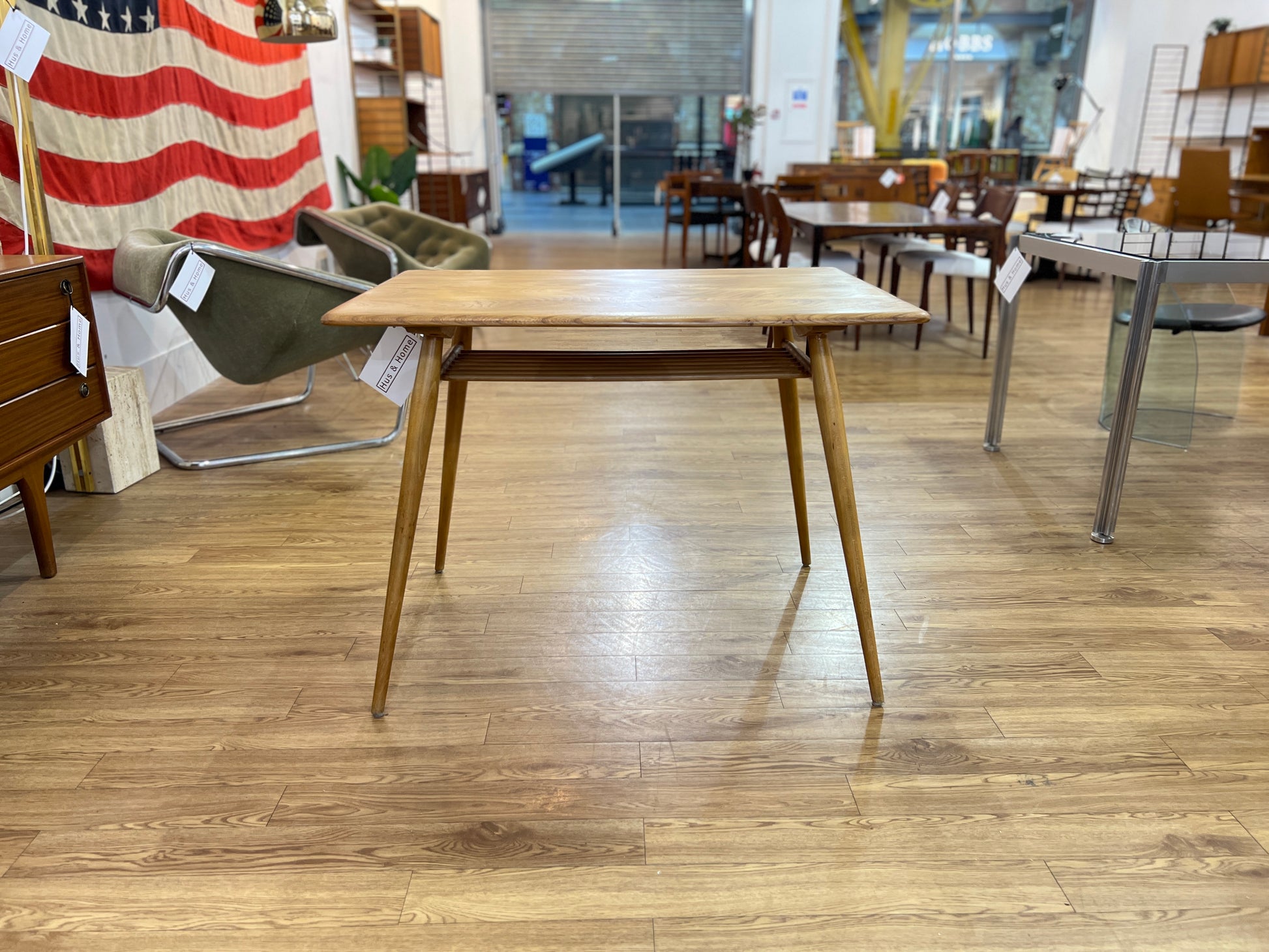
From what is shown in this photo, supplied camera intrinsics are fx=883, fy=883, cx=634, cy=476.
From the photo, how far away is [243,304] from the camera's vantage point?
→ 2709mm

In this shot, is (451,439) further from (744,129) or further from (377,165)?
A: (744,129)

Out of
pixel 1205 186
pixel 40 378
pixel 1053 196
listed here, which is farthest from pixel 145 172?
pixel 1205 186

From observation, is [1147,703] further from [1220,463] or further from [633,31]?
[633,31]

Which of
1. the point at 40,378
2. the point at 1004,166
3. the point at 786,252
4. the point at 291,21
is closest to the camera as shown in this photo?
the point at 40,378

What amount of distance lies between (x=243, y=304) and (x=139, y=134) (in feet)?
3.72

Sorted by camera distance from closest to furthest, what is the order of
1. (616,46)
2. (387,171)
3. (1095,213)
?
1. (387,171)
2. (1095,213)
3. (616,46)

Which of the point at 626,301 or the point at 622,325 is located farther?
the point at 626,301

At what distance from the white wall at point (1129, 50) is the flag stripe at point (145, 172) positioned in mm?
10008

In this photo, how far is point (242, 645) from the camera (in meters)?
1.92

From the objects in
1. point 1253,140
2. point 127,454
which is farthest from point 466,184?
point 1253,140

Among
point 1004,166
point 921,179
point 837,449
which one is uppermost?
point 1004,166

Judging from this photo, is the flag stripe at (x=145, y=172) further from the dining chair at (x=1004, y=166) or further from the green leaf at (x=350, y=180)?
the dining chair at (x=1004, y=166)

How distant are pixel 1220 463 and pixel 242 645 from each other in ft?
10.1

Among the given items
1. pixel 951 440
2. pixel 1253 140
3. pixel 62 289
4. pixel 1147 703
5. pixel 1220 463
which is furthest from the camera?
pixel 1253 140
